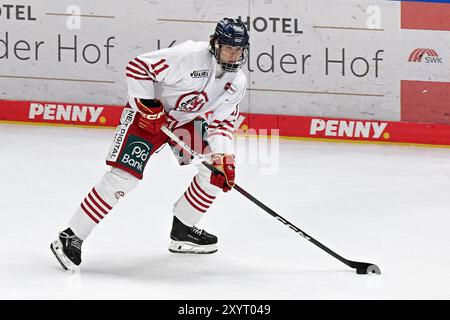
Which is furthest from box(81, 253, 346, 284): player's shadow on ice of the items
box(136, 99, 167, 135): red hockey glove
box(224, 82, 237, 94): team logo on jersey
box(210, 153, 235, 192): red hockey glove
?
box(224, 82, 237, 94): team logo on jersey

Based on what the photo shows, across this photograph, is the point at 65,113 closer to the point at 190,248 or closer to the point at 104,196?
the point at 190,248

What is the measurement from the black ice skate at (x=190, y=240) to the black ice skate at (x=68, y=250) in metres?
0.60

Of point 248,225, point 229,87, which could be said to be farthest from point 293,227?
point 248,225

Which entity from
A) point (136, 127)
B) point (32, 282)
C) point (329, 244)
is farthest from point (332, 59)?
point (32, 282)

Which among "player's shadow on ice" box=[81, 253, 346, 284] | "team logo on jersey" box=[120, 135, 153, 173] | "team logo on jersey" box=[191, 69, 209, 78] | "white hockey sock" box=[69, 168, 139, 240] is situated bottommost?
"player's shadow on ice" box=[81, 253, 346, 284]

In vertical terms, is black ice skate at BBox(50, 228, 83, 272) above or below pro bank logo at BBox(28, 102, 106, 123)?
below

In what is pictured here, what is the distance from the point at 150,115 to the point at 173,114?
27 centimetres

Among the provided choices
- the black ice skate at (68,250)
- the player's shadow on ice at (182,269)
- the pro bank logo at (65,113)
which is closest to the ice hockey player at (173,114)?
the black ice skate at (68,250)

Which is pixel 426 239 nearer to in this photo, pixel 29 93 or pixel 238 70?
pixel 238 70

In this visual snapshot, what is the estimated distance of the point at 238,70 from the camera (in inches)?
229

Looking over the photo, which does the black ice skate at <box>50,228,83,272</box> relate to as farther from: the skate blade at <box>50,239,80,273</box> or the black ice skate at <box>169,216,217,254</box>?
the black ice skate at <box>169,216,217,254</box>

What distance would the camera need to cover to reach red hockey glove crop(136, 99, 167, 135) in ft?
18.6

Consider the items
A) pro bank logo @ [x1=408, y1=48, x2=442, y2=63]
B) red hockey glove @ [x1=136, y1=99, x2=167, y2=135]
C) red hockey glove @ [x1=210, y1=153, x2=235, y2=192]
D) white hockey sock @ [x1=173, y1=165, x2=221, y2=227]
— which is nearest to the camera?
red hockey glove @ [x1=136, y1=99, x2=167, y2=135]

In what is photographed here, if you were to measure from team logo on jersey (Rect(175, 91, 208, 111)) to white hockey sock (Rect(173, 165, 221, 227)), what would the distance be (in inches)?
11.8
